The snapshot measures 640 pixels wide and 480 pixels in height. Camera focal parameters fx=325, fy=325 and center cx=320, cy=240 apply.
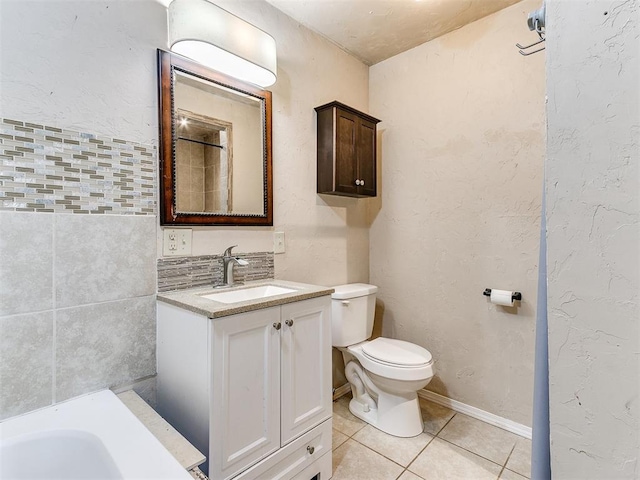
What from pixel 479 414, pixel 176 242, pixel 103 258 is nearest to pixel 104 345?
pixel 103 258

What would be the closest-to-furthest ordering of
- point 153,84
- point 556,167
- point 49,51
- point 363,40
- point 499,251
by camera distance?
point 556,167
point 49,51
point 153,84
point 499,251
point 363,40

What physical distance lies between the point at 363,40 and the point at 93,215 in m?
1.94

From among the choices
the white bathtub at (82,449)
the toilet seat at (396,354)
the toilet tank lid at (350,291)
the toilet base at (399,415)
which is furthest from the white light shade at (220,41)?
the toilet base at (399,415)

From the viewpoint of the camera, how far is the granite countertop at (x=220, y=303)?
112 cm

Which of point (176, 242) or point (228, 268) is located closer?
point (176, 242)

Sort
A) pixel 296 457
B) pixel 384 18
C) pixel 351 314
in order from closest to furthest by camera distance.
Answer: pixel 296 457, pixel 384 18, pixel 351 314

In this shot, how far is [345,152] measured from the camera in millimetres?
2104

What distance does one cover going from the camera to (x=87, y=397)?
46.5 inches

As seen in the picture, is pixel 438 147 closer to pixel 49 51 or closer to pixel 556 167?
pixel 556 167

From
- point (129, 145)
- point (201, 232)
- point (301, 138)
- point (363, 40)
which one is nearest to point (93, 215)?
point (129, 145)

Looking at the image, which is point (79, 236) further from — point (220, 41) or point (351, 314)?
point (351, 314)

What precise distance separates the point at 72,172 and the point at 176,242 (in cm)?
45

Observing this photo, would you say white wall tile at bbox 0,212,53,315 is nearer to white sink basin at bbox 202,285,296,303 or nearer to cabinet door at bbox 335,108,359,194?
white sink basin at bbox 202,285,296,303

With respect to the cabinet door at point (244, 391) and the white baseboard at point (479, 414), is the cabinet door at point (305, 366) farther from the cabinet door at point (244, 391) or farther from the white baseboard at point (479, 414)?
the white baseboard at point (479, 414)
